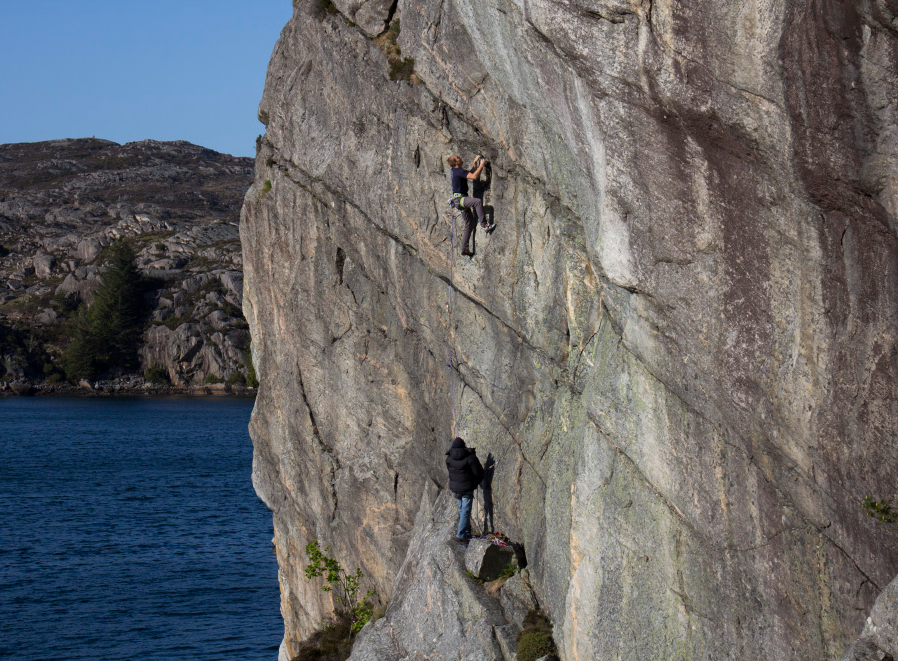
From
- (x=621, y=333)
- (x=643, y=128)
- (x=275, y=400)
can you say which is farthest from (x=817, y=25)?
(x=275, y=400)

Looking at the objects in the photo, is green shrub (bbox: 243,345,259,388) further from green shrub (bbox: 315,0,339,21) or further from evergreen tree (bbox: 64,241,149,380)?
green shrub (bbox: 315,0,339,21)

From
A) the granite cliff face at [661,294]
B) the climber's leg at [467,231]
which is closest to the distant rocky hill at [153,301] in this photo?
the granite cliff face at [661,294]

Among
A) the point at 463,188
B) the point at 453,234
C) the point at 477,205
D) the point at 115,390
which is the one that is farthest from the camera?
the point at 115,390

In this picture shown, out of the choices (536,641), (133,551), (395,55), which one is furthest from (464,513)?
(133,551)

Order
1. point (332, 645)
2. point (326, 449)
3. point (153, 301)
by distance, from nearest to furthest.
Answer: point (332, 645)
point (326, 449)
point (153, 301)

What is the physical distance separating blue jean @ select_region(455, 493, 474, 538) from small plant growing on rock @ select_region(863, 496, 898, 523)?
10178mm

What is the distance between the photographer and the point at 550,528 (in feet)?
57.5

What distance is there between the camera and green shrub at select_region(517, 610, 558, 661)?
17188 mm

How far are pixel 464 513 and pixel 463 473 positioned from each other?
3.50 ft

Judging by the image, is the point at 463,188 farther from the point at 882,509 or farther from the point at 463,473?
the point at 882,509

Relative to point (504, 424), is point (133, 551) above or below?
below

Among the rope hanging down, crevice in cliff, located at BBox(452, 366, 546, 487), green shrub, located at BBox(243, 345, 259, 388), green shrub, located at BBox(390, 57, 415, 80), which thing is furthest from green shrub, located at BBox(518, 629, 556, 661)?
green shrub, located at BBox(243, 345, 259, 388)

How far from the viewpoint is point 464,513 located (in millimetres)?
20578

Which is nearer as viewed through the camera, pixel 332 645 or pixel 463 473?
pixel 463 473
